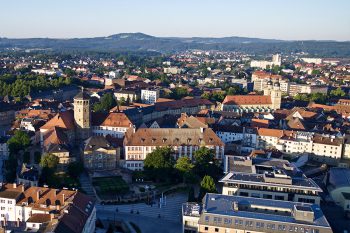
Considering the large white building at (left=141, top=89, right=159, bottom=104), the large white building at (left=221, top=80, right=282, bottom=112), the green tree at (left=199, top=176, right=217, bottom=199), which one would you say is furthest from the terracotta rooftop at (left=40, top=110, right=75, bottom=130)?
the large white building at (left=141, top=89, right=159, bottom=104)

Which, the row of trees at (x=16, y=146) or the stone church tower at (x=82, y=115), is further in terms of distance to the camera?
the stone church tower at (x=82, y=115)

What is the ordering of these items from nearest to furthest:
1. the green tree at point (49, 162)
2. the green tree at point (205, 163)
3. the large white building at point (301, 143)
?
the green tree at point (49, 162)
the green tree at point (205, 163)
the large white building at point (301, 143)

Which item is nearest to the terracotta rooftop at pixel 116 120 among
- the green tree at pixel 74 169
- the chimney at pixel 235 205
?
the green tree at pixel 74 169

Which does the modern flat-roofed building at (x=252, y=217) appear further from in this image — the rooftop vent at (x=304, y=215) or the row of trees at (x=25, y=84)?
the row of trees at (x=25, y=84)

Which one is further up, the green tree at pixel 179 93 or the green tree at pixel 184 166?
the green tree at pixel 179 93

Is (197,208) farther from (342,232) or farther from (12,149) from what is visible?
(12,149)

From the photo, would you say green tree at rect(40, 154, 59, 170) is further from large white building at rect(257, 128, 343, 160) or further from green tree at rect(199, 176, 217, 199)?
large white building at rect(257, 128, 343, 160)

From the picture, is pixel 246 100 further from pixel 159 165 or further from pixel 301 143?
pixel 159 165

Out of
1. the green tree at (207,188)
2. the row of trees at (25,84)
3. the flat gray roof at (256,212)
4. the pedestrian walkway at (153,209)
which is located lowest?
the pedestrian walkway at (153,209)
